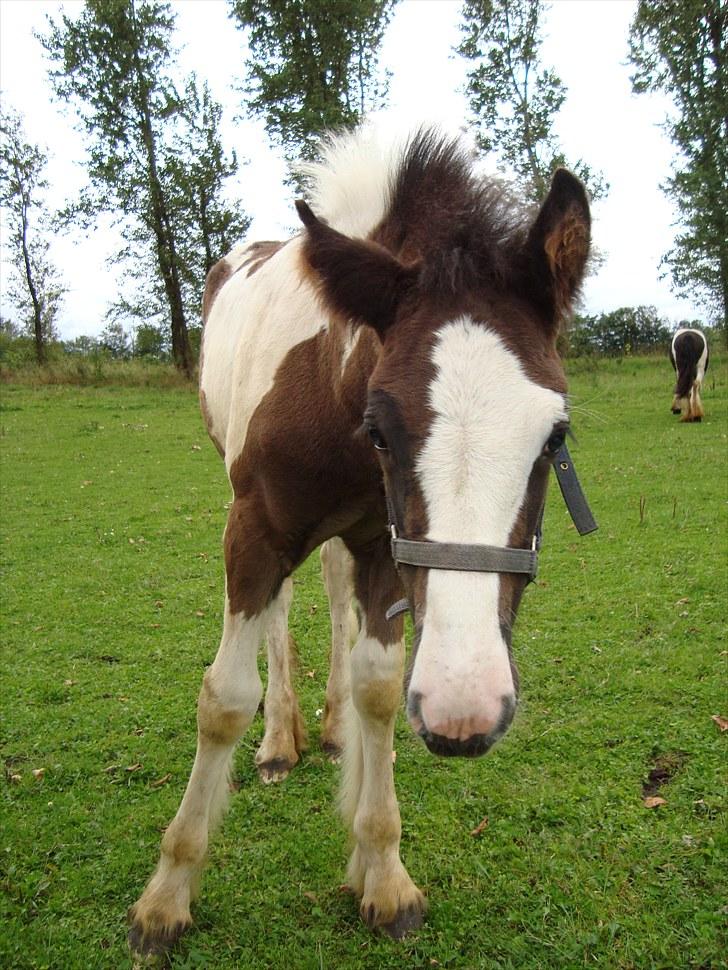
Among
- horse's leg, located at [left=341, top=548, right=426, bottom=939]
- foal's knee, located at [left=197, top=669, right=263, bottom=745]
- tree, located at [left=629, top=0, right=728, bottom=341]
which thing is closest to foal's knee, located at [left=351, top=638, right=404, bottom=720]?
horse's leg, located at [left=341, top=548, right=426, bottom=939]

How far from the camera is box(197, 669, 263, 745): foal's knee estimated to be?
2.73 meters

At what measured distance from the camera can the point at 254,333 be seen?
2.99 m

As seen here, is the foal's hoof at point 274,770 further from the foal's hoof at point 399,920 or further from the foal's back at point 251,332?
the foal's back at point 251,332

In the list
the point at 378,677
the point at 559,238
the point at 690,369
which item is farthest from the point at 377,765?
the point at 690,369

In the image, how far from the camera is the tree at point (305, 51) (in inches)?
808

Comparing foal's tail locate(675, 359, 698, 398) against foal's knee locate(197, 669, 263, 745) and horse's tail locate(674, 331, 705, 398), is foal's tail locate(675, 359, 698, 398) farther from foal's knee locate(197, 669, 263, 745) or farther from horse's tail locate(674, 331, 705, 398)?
foal's knee locate(197, 669, 263, 745)

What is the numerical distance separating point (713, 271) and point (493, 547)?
75.4 ft

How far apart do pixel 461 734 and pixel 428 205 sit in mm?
1585

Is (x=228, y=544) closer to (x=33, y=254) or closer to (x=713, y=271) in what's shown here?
(x=713, y=271)

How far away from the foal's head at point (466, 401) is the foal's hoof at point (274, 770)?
213cm

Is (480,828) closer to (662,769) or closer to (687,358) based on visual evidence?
(662,769)

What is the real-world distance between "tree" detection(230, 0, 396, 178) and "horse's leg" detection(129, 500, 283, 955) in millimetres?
19847

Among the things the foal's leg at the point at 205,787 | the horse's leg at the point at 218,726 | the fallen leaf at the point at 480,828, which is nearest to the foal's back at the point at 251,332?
the horse's leg at the point at 218,726

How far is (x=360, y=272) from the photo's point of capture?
77.0 inches
